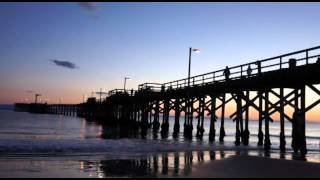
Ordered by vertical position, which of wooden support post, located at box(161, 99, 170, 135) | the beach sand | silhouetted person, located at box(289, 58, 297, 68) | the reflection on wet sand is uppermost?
silhouetted person, located at box(289, 58, 297, 68)

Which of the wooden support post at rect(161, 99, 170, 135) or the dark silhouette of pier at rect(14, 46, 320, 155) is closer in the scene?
the dark silhouette of pier at rect(14, 46, 320, 155)

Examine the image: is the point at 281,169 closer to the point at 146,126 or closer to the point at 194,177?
the point at 194,177

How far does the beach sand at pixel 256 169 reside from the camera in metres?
11.1

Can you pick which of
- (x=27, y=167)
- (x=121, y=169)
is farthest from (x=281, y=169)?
(x=27, y=167)

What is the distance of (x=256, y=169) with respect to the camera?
11.9 meters

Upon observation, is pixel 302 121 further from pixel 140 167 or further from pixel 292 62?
pixel 140 167

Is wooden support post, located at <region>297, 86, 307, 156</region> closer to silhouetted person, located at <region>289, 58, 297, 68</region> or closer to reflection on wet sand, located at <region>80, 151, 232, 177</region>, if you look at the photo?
silhouetted person, located at <region>289, 58, 297, 68</region>

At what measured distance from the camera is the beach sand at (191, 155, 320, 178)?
1109cm

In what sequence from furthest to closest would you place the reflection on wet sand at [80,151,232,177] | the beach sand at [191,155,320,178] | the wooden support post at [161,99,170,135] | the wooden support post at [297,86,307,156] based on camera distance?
1. the wooden support post at [161,99,170,135]
2. the wooden support post at [297,86,307,156]
3. the reflection on wet sand at [80,151,232,177]
4. the beach sand at [191,155,320,178]

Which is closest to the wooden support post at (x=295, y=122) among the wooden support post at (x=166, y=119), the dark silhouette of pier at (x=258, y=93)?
the dark silhouette of pier at (x=258, y=93)

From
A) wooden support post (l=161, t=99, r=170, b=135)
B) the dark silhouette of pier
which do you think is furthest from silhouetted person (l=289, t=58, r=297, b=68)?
wooden support post (l=161, t=99, r=170, b=135)

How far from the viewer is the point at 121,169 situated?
12516 millimetres

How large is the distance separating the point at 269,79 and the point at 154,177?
11613 millimetres

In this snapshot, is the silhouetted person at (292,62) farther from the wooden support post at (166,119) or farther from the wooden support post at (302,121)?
the wooden support post at (166,119)
